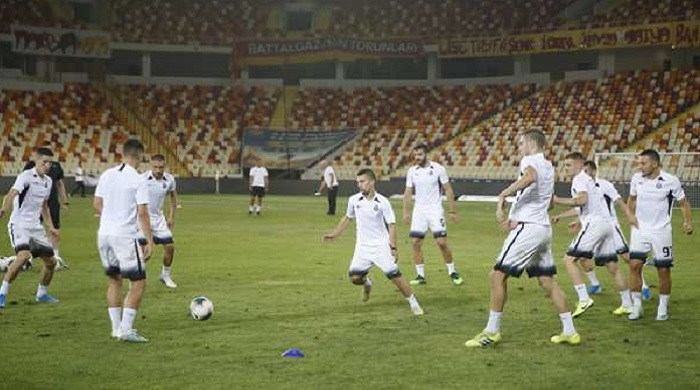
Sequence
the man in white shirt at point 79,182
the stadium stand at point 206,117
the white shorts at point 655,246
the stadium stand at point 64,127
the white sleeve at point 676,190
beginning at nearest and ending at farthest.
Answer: the white shorts at point 655,246 → the white sleeve at point 676,190 → the man in white shirt at point 79,182 → the stadium stand at point 64,127 → the stadium stand at point 206,117

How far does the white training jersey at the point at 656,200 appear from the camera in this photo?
12430 mm

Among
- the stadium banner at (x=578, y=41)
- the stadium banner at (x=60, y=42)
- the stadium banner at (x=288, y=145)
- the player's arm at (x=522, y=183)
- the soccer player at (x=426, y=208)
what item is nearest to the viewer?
the player's arm at (x=522, y=183)

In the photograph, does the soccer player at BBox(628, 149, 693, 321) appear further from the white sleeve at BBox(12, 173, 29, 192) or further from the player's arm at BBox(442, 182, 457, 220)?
the white sleeve at BBox(12, 173, 29, 192)

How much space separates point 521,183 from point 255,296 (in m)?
5.81

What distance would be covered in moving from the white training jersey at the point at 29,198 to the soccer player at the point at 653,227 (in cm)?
851

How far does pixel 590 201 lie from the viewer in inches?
524

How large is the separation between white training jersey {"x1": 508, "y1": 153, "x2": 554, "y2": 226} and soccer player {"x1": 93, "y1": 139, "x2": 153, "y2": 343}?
4.23m

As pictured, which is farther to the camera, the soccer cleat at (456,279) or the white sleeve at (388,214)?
the soccer cleat at (456,279)

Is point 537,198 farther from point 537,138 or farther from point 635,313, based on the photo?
point 635,313

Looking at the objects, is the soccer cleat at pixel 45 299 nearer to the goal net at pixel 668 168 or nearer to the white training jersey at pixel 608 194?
the white training jersey at pixel 608 194

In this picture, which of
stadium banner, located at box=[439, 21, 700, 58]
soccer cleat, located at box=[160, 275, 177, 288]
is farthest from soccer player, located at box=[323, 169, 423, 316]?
stadium banner, located at box=[439, 21, 700, 58]

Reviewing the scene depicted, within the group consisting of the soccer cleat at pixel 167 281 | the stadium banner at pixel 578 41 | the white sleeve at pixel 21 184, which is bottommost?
the soccer cleat at pixel 167 281

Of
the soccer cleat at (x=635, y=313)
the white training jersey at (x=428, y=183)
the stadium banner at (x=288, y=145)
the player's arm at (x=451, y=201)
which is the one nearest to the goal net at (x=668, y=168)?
the stadium banner at (x=288, y=145)

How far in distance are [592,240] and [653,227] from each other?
0.96 metres
